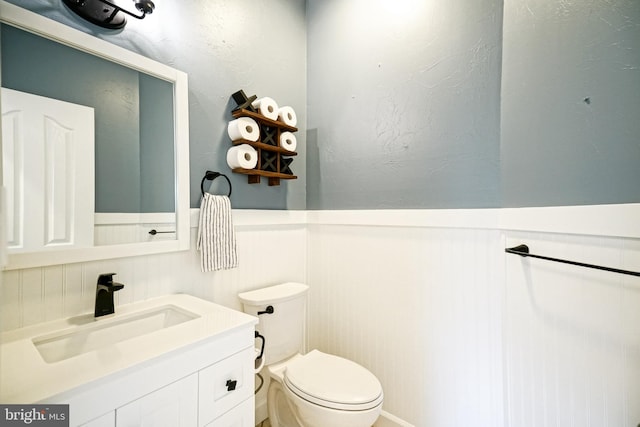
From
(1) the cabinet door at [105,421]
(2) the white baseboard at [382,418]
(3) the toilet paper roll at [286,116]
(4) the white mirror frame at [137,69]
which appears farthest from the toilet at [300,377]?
(3) the toilet paper roll at [286,116]

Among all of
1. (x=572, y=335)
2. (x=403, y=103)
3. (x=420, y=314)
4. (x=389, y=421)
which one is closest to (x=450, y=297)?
(x=420, y=314)

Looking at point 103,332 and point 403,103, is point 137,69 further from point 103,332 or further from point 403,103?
point 403,103

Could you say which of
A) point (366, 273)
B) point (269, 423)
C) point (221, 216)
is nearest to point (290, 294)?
point (366, 273)

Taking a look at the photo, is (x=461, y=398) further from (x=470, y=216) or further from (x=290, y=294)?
(x=290, y=294)

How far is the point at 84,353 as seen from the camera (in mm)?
852

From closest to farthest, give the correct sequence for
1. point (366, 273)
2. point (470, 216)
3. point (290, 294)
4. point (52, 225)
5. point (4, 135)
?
point (4, 135)
point (52, 225)
point (470, 216)
point (290, 294)
point (366, 273)

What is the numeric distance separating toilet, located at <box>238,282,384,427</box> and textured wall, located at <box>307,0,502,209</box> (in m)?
0.70

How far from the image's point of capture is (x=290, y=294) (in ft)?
5.02

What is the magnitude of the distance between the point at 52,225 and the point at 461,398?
1.79 metres

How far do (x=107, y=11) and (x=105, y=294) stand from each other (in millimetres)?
1046

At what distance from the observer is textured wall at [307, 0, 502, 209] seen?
1.24 metres

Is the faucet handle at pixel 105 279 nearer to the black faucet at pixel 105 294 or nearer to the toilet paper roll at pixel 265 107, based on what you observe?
the black faucet at pixel 105 294
